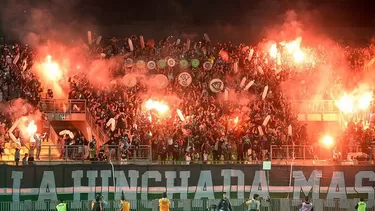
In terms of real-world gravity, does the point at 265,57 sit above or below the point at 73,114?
above

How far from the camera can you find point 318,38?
126 feet

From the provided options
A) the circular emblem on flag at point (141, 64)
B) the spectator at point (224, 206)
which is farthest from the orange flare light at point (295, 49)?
the spectator at point (224, 206)

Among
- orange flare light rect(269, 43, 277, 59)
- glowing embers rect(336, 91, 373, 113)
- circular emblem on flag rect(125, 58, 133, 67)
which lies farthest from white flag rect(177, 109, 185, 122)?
glowing embers rect(336, 91, 373, 113)

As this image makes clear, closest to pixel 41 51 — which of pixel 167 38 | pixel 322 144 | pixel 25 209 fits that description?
pixel 167 38

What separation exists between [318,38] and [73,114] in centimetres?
1485

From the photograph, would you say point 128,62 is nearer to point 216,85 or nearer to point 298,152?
point 216,85

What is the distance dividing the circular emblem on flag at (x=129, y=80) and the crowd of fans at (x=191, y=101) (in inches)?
6.7

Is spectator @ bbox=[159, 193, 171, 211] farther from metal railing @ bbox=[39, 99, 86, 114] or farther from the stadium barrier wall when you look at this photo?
metal railing @ bbox=[39, 99, 86, 114]

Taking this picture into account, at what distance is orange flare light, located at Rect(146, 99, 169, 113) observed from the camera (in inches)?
1215

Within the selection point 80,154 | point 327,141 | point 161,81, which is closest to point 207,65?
point 161,81

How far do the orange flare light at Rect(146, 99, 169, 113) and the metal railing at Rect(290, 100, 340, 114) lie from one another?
6.15m

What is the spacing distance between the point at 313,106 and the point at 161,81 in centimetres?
731

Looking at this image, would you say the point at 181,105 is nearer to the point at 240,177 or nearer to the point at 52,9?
the point at 240,177

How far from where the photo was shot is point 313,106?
3322 cm
